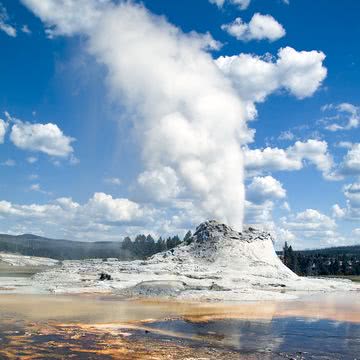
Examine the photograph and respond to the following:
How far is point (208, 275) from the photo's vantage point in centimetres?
4709

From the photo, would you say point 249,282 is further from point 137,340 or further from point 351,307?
point 137,340

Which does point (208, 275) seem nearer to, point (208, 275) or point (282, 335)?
point (208, 275)

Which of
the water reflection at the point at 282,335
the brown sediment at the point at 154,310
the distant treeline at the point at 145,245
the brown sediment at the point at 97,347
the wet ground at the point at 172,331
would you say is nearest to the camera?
the brown sediment at the point at 97,347

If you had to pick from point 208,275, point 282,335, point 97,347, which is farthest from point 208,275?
point 97,347

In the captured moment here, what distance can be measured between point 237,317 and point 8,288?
24.0 meters

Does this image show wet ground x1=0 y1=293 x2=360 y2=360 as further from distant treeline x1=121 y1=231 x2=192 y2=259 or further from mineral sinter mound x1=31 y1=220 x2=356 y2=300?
distant treeline x1=121 y1=231 x2=192 y2=259

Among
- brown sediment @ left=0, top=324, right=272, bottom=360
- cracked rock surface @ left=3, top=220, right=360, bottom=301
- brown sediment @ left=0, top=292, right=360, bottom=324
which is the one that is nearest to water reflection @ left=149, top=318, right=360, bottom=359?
brown sediment @ left=0, top=324, right=272, bottom=360

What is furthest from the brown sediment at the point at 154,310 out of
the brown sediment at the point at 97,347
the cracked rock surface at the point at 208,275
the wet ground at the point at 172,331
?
the cracked rock surface at the point at 208,275

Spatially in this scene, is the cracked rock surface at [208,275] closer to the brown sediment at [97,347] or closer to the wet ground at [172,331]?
the wet ground at [172,331]

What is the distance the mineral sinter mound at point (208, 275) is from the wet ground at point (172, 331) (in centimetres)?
769

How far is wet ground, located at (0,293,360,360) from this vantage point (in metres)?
15.2

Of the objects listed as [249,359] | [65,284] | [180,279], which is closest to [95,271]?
[65,284]

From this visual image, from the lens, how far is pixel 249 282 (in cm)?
4603

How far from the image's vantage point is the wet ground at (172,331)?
49.8 ft
